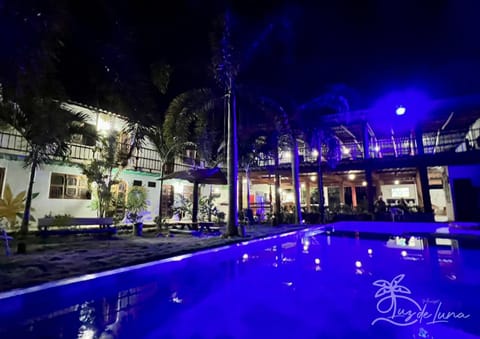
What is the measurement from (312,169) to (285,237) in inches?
324

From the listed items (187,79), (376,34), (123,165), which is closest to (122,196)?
(123,165)

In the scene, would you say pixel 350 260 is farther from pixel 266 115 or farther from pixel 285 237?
pixel 266 115

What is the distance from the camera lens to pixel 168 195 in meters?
16.0

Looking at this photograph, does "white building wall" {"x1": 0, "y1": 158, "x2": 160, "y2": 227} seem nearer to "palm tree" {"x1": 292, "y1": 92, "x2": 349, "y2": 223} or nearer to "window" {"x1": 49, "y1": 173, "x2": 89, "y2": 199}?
"window" {"x1": 49, "y1": 173, "x2": 89, "y2": 199}

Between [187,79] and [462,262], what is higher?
[187,79]

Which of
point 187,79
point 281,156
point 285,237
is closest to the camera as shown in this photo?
point 285,237

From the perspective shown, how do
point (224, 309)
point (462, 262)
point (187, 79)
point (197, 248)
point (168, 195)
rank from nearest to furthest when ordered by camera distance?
point (224, 309), point (462, 262), point (197, 248), point (187, 79), point (168, 195)

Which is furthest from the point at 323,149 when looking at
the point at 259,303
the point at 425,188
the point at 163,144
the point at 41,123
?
the point at 41,123

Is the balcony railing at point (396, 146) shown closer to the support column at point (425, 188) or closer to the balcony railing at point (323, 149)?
the balcony railing at point (323, 149)

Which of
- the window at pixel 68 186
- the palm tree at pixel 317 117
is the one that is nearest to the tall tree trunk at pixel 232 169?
the palm tree at pixel 317 117

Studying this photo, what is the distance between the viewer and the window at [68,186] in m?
11.0

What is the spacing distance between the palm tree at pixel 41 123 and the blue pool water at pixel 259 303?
4382 mm

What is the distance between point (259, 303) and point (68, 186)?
1163 centimetres

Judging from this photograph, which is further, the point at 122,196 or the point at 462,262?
the point at 122,196
